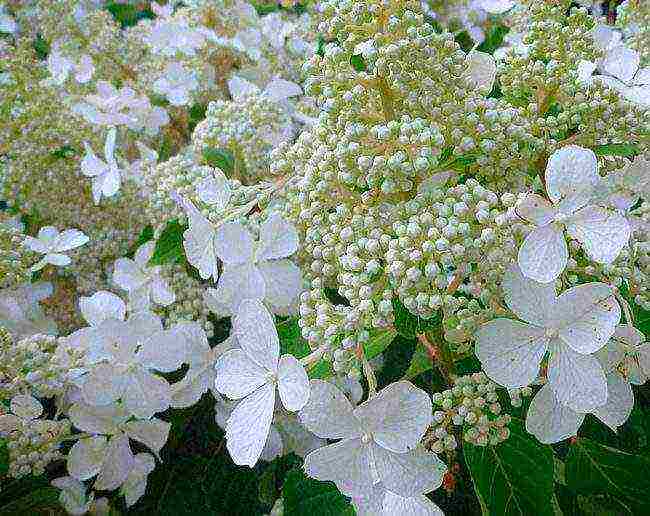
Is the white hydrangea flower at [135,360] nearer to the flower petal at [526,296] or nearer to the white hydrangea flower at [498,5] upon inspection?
the flower petal at [526,296]

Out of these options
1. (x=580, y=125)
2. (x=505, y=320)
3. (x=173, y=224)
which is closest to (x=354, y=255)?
(x=505, y=320)

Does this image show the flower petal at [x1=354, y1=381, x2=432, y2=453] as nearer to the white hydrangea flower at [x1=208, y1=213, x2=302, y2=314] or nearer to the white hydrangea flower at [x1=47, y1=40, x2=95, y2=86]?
the white hydrangea flower at [x1=208, y1=213, x2=302, y2=314]

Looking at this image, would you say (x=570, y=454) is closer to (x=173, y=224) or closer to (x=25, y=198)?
(x=173, y=224)

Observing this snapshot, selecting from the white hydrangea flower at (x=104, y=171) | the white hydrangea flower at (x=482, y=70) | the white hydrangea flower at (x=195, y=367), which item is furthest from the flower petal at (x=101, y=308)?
the white hydrangea flower at (x=482, y=70)

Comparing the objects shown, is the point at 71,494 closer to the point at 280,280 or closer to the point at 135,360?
the point at 135,360

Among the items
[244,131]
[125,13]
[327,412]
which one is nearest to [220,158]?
[244,131]

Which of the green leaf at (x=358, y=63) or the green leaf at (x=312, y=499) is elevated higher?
the green leaf at (x=358, y=63)
